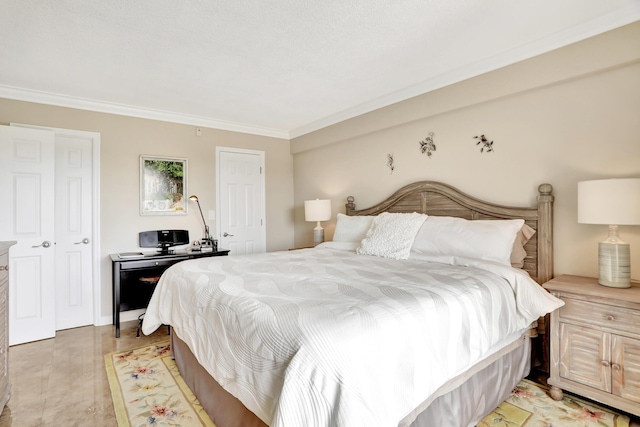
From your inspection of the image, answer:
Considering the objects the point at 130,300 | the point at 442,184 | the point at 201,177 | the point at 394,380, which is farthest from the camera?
the point at 201,177

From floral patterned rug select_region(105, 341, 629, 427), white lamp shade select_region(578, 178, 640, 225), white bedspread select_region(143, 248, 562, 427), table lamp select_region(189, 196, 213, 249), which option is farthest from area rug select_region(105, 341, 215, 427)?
white lamp shade select_region(578, 178, 640, 225)

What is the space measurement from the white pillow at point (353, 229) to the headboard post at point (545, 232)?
4.89ft

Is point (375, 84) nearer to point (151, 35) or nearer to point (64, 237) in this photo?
point (151, 35)

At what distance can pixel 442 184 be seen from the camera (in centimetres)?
319

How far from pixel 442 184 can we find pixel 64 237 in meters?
4.00

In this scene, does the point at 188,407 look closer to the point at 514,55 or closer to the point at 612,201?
the point at 612,201

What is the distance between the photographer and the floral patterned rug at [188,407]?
6.20 ft

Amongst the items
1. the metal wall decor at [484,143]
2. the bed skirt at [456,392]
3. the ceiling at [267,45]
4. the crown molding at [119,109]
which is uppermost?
the ceiling at [267,45]

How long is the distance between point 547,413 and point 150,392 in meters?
2.54

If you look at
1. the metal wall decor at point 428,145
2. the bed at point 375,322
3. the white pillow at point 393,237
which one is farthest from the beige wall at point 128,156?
the metal wall decor at point 428,145

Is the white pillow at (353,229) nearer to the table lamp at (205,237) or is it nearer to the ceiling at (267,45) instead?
the ceiling at (267,45)

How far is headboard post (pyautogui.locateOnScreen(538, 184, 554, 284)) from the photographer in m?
2.47

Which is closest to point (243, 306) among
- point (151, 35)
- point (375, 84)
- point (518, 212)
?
point (151, 35)

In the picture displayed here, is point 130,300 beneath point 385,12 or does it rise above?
beneath
